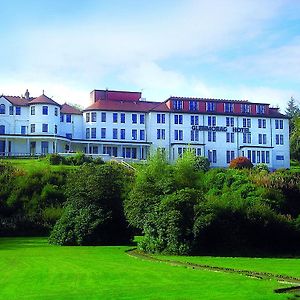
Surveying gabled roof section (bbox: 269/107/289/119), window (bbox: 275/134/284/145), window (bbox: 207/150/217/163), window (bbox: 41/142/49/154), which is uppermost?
gabled roof section (bbox: 269/107/289/119)

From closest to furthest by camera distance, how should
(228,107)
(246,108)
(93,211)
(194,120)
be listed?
(93,211), (194,120), (228,107), (246,108)

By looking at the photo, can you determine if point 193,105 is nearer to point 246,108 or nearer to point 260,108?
point 246,108

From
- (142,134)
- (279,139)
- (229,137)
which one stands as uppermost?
(142,134)

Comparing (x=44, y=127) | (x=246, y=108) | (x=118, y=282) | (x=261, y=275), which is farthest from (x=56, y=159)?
(x=118, y=282)

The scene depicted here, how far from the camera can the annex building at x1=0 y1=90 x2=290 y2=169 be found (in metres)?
74.9

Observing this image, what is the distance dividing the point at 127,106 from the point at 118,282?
6386 cm

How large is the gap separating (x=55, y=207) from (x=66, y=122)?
32.0m

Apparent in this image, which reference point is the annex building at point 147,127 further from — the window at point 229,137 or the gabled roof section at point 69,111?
the window at point 229,137

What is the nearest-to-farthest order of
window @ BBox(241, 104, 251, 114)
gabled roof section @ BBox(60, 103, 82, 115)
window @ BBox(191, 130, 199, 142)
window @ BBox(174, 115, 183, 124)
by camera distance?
window @ BBox(191, 130, 199, 142), window @ BBox(174, 115, 183, 124), gabled roof section @ BBox(60, 103, 82, 115), window @ BBox(241, 104, 251, 114)

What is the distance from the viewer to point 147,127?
7788cm

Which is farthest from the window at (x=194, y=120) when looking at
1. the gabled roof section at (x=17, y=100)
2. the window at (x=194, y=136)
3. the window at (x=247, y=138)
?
the gabled roof section at (x=17, y=100)

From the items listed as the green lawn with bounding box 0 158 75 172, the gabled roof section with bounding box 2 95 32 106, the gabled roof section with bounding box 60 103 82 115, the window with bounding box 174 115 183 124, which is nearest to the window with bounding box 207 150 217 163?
the window with bounding box 174 115 183 124

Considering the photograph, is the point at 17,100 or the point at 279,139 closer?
the point at 17,100

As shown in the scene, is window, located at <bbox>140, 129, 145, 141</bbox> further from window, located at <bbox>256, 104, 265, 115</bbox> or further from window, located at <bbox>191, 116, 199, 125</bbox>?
window, located at <bbox>256, 104, 265, 115</bbox>
